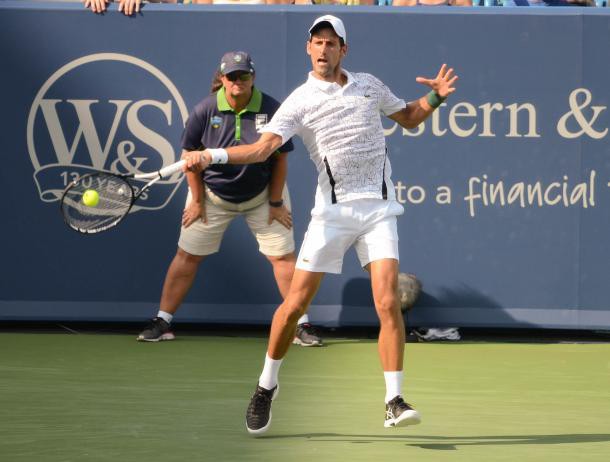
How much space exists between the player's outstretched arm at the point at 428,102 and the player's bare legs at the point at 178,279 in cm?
276

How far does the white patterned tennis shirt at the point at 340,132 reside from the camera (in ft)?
19.2

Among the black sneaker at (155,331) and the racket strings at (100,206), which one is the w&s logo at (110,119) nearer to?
the black sneaker at (155,331)

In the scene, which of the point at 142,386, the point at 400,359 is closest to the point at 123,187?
the point at 142,386

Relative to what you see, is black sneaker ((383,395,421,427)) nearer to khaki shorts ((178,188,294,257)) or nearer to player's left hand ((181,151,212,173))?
player's left hand ((181,151,212,173))

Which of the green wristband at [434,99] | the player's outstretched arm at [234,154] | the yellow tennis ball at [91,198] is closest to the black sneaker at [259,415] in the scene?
the player's outstretched arm at [234,154]

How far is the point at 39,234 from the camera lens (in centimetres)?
897

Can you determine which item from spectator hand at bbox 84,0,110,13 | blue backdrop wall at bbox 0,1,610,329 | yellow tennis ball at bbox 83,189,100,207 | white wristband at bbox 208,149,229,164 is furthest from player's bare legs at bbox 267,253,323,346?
white wristband at bbox 208,149,229,164

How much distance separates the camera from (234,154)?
570 cm

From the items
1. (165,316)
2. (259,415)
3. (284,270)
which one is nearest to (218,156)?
(259,415)

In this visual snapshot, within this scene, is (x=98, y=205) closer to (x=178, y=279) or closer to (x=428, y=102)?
(x=178, y=279)

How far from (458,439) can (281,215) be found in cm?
305

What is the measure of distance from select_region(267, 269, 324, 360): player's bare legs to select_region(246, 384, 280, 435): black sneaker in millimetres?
200

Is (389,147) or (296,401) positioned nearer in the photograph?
(296,401)

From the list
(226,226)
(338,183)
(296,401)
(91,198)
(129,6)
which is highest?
(129,6)
